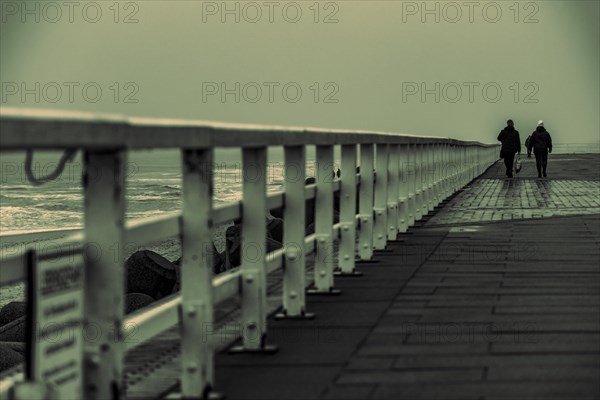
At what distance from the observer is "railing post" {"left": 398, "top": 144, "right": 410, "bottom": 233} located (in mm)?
15453

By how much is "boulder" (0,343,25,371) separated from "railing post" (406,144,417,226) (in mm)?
5626

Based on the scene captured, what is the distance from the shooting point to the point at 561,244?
14.0 meters

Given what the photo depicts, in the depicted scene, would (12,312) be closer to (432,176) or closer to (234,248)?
(234,248)

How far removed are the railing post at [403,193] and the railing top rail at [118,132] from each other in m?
7.67

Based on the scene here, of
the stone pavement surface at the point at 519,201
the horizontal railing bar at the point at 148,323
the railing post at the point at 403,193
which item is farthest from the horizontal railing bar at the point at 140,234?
the stone pavement surface at the point at 519,201

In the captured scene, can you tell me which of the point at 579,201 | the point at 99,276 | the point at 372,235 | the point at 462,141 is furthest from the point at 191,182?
the point at 462,141

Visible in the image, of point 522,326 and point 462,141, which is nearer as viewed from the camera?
point 522,326

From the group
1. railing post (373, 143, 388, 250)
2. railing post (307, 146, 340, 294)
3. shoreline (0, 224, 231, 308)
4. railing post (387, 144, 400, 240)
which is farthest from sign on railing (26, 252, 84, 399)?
shoreline (0, 224, 231, 308)

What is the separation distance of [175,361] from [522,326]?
6.74 feet

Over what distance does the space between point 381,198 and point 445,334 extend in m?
5.84

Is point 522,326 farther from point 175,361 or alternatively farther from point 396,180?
point 396,180

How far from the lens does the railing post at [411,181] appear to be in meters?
16.2

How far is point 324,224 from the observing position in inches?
380

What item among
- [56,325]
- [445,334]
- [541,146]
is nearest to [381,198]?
[445,334]
